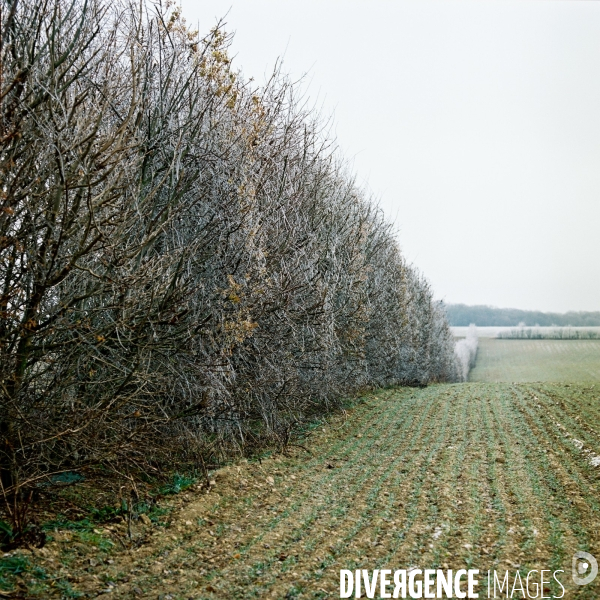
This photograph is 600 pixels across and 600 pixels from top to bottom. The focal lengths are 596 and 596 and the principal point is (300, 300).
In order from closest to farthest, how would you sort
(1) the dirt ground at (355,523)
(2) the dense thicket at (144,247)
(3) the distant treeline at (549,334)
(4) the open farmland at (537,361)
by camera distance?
(1) the dirt ground at (355,523), (2) the dense thicket at (144,247), (4) the open farmland at (537,361), (3) the distant treeline at (549,334)

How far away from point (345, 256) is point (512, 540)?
10.8m

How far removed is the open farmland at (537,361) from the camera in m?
43.3

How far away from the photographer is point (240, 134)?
9930mm

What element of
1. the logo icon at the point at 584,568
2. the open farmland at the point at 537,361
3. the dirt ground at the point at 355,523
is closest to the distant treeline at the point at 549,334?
the open farmland at the point at 537,361

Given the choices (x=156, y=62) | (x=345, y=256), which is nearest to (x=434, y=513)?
(x=156, y=62)

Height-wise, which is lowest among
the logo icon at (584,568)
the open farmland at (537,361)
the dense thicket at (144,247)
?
the open farmland at (537,361)

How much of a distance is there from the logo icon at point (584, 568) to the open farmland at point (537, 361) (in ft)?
110

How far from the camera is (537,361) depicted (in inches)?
2221

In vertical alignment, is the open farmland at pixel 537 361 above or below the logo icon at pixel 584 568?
below

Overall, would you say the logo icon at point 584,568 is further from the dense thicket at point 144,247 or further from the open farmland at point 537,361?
the open farmland at point 537,361

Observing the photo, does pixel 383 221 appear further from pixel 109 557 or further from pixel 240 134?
pixel 109 557

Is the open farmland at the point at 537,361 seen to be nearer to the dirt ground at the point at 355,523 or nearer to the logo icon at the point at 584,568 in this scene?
the dirt ground at the point at 355,523

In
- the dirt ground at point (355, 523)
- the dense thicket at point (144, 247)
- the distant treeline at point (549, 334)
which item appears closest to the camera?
the dirt ground at point (355, 523)

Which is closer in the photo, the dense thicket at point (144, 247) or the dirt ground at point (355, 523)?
the dirt ground at point (355, 523)
